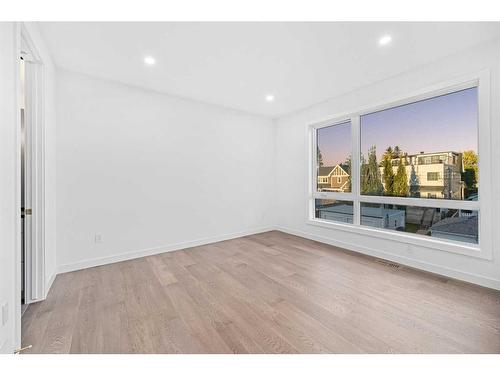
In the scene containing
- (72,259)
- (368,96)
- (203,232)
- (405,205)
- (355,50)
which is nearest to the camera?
(355,50)

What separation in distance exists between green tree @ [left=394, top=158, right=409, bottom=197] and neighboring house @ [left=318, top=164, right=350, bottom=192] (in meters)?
0.78

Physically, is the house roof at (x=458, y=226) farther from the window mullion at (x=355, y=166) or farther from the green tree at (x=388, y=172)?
the window mullion at (x=355, y=166)

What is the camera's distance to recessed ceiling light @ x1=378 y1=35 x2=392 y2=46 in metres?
2.23

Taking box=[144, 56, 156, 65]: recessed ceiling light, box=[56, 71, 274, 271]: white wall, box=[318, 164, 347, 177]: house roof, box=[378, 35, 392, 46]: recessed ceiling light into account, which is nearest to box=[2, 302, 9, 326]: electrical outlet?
box=[56, 71, 274, 271]: white wall

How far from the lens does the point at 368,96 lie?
11.2 feet

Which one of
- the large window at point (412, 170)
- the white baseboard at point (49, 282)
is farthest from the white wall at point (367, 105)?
the white baseboard at point (49, 282)

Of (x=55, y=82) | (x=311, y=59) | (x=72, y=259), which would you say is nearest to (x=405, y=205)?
(x=311, y=59)

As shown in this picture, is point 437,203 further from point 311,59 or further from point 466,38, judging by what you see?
point 311,59

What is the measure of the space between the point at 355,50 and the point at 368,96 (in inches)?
45.7

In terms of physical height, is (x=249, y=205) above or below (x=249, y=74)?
below

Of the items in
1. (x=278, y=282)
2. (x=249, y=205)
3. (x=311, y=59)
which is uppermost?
(x=311, y=59)

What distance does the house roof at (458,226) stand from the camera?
254 cm
